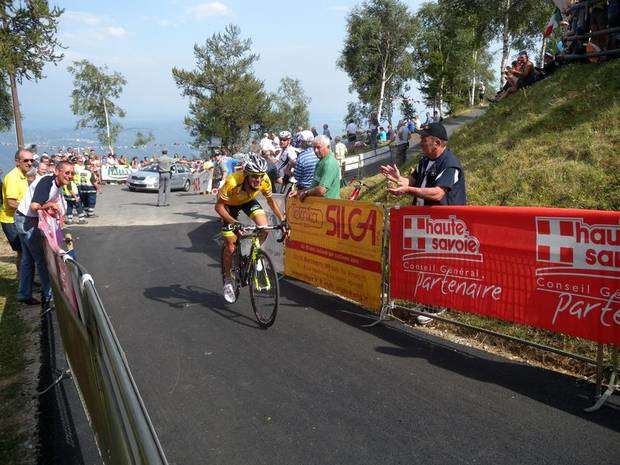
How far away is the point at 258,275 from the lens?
617cm

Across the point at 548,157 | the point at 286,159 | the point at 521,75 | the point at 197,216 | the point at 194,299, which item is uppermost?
the point at 521,75


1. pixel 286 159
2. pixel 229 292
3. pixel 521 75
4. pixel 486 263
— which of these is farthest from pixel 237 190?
pixel 521 75

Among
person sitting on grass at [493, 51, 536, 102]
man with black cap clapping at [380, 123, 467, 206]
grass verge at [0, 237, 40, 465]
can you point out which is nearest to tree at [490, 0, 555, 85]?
person sitting on grass at [493, 51, 536, 102]

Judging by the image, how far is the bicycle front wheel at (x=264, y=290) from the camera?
19.4 feet

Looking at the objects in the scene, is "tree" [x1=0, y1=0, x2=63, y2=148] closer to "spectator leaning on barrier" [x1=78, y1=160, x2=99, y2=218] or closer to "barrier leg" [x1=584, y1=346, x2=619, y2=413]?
"spectator leaning on barrier" [x1=78, y1=160, x2=99, y2=218]

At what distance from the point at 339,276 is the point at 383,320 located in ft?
3.58

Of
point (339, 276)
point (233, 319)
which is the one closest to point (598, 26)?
point (339, 276)

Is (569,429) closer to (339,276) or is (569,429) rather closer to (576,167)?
(339,276)

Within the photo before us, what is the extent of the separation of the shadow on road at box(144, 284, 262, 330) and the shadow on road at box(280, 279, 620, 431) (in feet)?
4.04

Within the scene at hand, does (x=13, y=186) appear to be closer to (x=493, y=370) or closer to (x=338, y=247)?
(x=338, y=247)

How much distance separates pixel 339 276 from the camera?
7.04 meters

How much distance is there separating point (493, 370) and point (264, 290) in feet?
9.27

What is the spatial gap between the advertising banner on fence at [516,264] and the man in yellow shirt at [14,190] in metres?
5.83

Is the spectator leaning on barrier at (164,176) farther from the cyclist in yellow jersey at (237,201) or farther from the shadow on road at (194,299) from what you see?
the cyclist in yellow jersey at (237,201)
